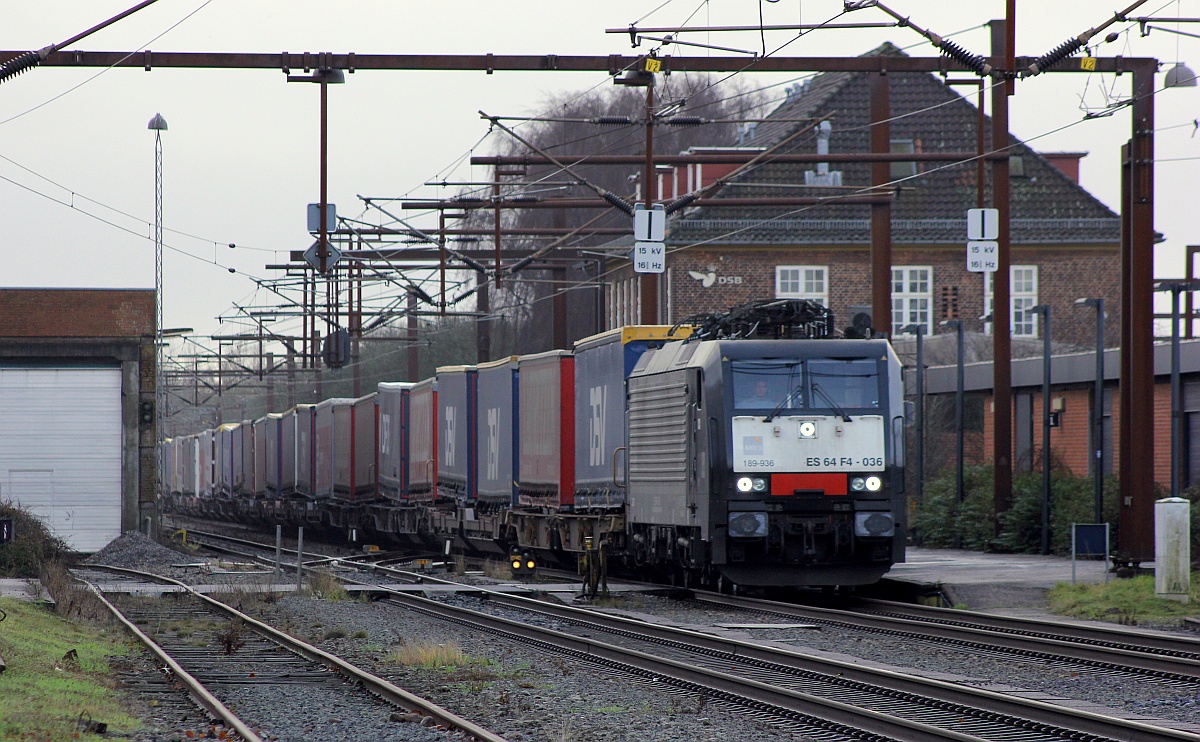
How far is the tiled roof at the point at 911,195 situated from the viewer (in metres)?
53.7

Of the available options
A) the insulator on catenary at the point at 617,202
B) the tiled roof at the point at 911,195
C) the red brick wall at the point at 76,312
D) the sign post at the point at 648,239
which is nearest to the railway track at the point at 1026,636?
the sign post at the point at 648,239

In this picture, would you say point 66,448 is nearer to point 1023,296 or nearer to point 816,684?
point 816,684

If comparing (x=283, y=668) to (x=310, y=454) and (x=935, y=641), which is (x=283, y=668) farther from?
(x=310, y=454)


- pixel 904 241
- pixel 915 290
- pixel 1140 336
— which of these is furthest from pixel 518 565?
pixel 915 290

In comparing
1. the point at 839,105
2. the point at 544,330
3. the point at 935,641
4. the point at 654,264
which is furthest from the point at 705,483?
the point at 544,330

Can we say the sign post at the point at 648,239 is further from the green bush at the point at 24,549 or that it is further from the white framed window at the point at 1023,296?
the white framed window at the point at 1023,296

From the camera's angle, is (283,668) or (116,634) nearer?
(283,668)

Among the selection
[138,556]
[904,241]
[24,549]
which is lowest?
[138,556]

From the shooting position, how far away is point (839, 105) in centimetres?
5697

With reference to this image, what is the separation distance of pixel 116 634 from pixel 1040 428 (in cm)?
2508

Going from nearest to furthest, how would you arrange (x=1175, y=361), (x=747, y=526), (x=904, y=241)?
(x=747, y=526) → (x=1175, y=361) → (x=904, y=241)

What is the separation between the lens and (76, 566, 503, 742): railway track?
10969 mm

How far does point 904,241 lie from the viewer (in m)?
54.2

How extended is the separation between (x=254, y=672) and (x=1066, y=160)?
5314cm
